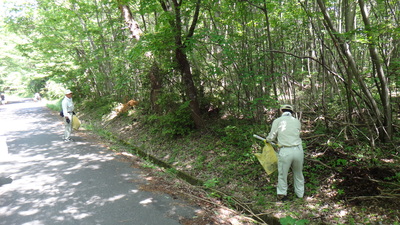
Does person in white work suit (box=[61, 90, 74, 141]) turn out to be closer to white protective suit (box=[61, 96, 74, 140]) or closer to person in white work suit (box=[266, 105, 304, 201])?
white protective suit (box=[61, 96, 74, 140])

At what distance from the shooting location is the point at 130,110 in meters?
13.9

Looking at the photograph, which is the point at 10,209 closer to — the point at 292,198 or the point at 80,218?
the point at 80,218

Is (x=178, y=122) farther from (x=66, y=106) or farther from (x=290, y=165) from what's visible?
(x=290, y=165)

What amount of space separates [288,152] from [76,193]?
4.32 metres

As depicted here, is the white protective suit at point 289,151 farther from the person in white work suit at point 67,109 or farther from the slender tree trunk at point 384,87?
the person in white work suit at point 67,109

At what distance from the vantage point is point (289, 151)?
474cm

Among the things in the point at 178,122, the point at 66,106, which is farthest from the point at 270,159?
Answer: the point at 66,106

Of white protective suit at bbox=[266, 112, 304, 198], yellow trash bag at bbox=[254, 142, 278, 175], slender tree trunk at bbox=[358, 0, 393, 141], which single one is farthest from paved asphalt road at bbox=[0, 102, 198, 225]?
slender tree trunk at bbox=[358, 0, 393, 141]

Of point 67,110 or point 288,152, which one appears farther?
point 67,110

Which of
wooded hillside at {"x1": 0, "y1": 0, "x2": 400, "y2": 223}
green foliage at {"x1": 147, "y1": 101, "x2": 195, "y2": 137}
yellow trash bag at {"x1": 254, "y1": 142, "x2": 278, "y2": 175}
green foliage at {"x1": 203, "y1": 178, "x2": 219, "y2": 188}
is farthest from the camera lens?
green foliage at {"x1": 147, "y1": 101, "x2": 195, "y2": 137}

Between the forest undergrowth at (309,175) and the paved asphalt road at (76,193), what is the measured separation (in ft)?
4.68

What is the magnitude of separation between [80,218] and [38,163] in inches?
154

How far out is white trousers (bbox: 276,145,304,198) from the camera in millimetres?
4738

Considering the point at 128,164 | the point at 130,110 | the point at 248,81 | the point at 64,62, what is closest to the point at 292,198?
the point at 248,81
